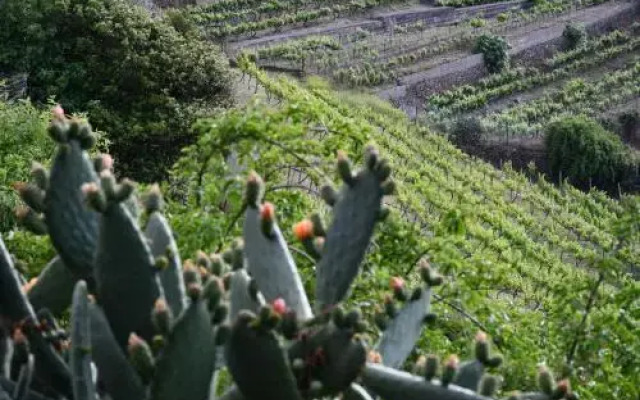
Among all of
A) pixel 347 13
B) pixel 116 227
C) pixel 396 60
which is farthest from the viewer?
pixel 347 13

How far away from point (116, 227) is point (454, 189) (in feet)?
54.7

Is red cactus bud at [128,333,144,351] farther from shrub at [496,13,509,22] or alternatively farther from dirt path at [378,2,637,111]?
shrub at [496,13,509,22]

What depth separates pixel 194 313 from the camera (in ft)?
7.22

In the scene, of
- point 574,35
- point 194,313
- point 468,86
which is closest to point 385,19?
point 468,86

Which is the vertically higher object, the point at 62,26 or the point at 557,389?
the point at 557,389

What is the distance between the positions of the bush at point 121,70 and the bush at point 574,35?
15.8m

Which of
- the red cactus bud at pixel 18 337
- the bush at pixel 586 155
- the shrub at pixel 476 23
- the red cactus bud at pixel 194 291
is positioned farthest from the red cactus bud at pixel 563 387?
the shrub at pixel 476 23

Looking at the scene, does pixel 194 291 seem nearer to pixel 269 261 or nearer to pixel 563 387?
pixel 269 261

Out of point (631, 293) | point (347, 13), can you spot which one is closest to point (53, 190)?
point (631, 293)

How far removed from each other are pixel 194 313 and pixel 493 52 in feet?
83.1

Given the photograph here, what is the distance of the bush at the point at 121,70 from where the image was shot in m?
14.3

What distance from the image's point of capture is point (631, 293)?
4988mm

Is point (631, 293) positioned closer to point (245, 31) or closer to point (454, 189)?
point (454, 189)

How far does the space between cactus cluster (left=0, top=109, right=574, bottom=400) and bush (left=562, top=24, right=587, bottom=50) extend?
89.6 feet
